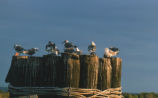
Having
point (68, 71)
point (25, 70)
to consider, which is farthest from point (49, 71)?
point (25, 70)

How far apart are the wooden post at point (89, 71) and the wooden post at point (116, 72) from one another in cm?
69

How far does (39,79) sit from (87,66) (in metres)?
1.21

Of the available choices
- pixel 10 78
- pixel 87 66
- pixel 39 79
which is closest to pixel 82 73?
pixel 87 66

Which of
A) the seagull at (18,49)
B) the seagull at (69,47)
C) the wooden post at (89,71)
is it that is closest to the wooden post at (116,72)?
the wooden post at (89,71)

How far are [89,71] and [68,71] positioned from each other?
1.82 feet

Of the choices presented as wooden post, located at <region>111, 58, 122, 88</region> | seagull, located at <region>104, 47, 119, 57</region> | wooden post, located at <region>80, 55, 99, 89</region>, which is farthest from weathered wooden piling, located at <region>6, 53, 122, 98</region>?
seagull, located at <region>104, 47, 119, 57</region>

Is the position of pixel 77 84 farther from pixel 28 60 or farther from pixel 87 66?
pixel 28 60

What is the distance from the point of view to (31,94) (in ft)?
23.8

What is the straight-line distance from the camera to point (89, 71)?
7461 mm

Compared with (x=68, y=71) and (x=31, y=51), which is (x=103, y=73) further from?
(x=31, y=51)

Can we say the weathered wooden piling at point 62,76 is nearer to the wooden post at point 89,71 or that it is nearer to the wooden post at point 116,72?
the wooden post at point 89,71

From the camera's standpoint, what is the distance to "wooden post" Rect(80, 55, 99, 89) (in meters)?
7.43

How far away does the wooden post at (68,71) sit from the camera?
719cm

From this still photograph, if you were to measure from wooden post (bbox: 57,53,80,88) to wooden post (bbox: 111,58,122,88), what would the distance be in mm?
1165
